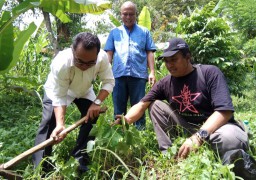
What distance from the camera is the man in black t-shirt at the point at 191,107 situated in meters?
2.40

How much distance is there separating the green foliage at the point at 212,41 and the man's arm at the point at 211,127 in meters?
3.63

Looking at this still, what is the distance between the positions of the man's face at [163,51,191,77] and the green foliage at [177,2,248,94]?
3.38 m

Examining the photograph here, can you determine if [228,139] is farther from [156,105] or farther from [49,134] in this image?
[49,134]

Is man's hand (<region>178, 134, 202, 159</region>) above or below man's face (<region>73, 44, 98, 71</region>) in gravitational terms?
below

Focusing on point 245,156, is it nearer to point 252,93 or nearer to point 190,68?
point 190,68

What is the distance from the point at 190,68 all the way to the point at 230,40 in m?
3.89

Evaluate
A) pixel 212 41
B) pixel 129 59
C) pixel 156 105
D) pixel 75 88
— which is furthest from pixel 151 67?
pixel 212 41

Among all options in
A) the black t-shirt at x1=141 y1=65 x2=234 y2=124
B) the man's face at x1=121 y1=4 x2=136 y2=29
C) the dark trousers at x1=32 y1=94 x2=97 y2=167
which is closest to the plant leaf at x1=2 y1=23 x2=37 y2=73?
the man's face at x1=121 y1=4 x2=136 y2=29

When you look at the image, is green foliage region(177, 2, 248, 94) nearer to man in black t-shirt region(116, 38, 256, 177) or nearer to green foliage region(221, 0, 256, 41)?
green foliage region(221, 0, 256, 41)

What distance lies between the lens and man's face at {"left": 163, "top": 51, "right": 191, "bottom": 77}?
265 cm

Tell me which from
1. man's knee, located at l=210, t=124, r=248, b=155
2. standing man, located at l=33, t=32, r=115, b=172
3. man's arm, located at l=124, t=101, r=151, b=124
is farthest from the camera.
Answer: man's arm, located at l=124, t=101, r=151, b=124

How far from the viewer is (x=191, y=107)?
2.71 m

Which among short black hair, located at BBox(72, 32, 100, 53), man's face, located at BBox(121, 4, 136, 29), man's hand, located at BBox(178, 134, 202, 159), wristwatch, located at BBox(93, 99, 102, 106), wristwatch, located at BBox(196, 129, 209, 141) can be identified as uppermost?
man's face, located at BBox(121, 4, 136, 29)

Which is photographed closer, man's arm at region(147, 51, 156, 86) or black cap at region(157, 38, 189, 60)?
black cap at region(157, 38, 189, 60)
